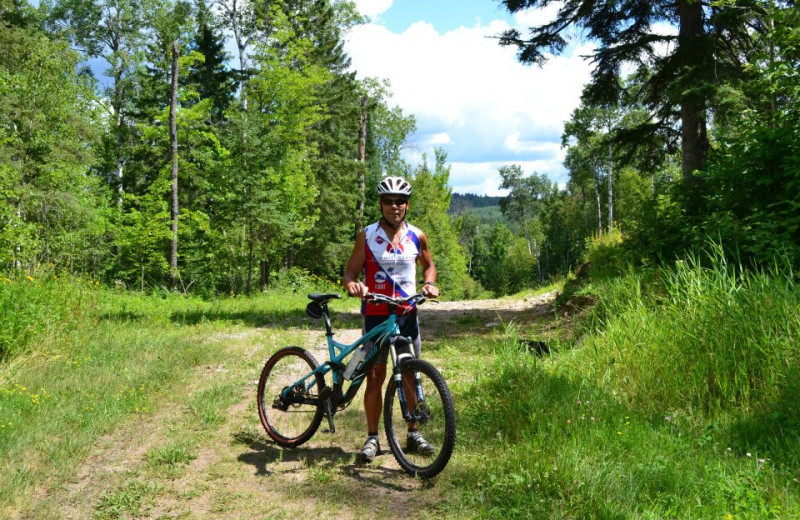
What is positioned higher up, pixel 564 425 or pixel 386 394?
pixel 386 394

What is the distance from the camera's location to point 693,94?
9.23 m

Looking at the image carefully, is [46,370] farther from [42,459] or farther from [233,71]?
[233,71]

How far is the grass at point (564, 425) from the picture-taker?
3199mm

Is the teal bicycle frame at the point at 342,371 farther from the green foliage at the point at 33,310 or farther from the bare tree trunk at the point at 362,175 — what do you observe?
the bare tree trunk at the point at 362,175

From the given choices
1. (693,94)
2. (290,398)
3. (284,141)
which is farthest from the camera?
(284,141)

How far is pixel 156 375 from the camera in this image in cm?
680

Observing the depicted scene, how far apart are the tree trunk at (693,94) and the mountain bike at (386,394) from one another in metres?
7.23

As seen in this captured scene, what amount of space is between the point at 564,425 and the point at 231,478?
107 inches

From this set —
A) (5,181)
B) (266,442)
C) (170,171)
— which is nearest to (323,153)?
(170,171)

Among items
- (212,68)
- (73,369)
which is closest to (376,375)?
(73,369)

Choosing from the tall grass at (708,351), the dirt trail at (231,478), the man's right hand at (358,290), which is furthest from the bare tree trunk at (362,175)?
the man's right hand at (358,290)

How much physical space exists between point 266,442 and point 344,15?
31.5 m

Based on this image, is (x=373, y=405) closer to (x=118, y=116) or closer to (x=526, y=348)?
(x=526, y=348)

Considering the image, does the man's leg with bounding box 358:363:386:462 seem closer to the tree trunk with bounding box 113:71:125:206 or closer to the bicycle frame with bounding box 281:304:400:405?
the bicycle frame with bounding box 281:304:400:405
